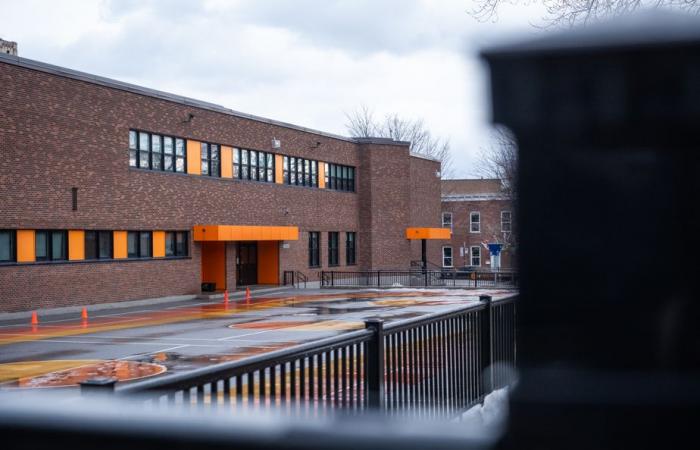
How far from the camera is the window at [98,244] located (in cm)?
3253

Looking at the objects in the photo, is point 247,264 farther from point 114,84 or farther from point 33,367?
point 33,367

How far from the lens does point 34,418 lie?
132 centimetres

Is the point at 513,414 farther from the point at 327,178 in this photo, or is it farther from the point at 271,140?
the point at 327,178

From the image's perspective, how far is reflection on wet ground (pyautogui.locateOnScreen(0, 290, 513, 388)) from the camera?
16.7 m

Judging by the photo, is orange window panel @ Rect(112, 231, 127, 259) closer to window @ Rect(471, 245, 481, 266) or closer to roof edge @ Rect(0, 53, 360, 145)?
roof edge @ Rect(0, 53, 360, 145)

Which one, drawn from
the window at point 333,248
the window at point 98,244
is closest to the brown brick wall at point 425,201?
the window at point 333,248

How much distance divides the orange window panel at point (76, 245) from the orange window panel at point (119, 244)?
1932mm

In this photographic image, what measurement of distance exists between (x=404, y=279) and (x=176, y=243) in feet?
66.5

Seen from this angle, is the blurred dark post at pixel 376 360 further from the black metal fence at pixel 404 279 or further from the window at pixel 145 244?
the black metal fence at pixel 404 279

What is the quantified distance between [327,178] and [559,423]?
5189 centimetres

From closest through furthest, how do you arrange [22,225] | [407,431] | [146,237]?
[407,431], [22,225], [146,237]

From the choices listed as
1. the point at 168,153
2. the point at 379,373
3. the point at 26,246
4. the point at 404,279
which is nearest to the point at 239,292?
the point at 168,153

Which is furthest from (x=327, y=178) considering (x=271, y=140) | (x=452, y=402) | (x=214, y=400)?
(x=214, y=400)

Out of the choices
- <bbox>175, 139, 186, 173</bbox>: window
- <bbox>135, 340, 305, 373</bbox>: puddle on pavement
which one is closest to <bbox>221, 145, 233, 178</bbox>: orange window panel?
<bbox>175, 139, 186, 173</bbox>: window
